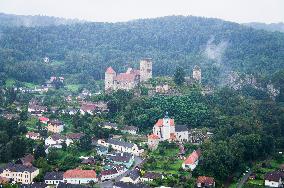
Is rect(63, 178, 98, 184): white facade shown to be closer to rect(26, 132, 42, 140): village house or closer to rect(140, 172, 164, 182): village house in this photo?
rect(140, 172, 164, 182): village house

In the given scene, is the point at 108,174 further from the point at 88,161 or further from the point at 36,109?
the point at 36,109

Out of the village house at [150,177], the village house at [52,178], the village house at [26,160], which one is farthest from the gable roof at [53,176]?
the village house at [150,177]

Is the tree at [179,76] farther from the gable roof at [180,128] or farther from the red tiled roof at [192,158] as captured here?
the red tiled roof at [192,158]

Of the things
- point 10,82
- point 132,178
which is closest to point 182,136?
point 132,178

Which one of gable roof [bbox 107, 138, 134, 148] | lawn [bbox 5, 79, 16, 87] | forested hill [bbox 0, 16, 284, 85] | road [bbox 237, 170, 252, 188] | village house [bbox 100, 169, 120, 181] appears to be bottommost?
road [bbox 237, 170, 252, 188]

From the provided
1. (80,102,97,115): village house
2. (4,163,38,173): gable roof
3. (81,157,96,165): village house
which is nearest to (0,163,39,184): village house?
(4,163,38,173): gable roof

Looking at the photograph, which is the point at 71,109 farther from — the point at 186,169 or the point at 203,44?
the point at 203,44

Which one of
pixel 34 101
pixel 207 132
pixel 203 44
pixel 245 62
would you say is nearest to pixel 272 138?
pixel 207 132
